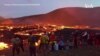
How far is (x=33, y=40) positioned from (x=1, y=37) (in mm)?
18748

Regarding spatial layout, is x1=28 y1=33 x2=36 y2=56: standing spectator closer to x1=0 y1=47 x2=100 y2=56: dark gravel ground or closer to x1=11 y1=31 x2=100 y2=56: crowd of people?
x1=11 y1=31 x2=100 y2=56: crowd of people

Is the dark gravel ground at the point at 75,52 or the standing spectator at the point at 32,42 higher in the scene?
the standing spectator at the point at 32,42

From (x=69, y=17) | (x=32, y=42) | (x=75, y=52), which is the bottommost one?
(x=75, y=52)

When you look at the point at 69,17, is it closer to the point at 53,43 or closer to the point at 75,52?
the point at 53,43

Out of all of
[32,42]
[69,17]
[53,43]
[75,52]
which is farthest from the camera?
[69,17]

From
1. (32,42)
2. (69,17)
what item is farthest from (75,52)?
(69,17)

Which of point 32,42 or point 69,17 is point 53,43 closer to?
point 32,42

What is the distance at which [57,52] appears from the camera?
95.7ft

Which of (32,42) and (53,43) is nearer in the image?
(32,42)

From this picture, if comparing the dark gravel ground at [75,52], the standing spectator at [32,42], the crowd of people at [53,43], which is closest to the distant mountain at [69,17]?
the crowd of people at [53,43]

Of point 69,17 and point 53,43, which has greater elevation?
point 69,17

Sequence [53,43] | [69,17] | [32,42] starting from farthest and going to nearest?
1. [69,17]
2. [53,43]
3. [32,42]

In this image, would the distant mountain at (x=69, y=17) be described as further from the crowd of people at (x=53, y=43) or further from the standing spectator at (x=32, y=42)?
the standing spectator at (x=32, y=42)

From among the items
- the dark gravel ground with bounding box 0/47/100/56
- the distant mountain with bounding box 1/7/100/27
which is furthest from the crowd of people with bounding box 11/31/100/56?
the distant mountain with bounding box 1/7/100/27
